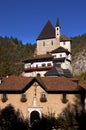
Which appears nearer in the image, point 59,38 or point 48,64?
point 48,64

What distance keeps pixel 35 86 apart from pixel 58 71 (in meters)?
23.0

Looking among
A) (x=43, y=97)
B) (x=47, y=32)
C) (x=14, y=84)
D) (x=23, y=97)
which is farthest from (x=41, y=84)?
(x=47, y=32)

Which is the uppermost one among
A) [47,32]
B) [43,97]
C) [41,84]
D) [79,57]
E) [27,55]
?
[27,55]

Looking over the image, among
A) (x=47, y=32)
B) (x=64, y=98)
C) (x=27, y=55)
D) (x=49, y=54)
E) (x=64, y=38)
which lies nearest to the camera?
(x=64, y=98)

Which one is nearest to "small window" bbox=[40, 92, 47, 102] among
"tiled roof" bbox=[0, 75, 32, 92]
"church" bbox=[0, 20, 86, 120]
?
"church" bbox=[0, 20, 86, 120]

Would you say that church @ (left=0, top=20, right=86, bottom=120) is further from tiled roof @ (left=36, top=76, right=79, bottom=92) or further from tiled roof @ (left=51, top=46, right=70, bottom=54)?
tiled roof @ (left=51, top=46, right=70, bottom=54)

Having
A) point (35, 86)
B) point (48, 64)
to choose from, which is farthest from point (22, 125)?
point (48, 64)

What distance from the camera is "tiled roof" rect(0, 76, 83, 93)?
4516 centimetres

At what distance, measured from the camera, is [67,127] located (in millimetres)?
26469

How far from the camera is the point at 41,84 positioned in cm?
4559

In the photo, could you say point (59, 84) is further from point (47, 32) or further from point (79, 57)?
point (79, 57)

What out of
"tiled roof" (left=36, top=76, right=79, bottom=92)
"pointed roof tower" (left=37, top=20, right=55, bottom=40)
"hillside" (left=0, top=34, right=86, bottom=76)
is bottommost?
"tiled roof" (left=36, top=76, right=79, bottom=92)

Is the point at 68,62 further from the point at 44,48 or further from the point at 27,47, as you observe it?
the point at 27,47

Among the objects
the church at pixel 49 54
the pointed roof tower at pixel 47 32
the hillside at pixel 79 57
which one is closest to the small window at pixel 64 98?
the church at pixel 49 54
